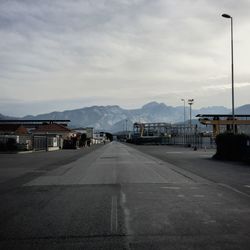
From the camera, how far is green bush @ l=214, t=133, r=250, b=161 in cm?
3236

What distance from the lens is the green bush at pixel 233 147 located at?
3236 centimetres

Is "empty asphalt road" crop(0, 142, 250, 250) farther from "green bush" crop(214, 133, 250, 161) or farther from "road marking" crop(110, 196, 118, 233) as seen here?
"green bush" crop(214, 133, 250, 161)

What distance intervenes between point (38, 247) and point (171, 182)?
1045 centimetres

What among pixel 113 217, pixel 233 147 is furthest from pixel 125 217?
pixel 233 147

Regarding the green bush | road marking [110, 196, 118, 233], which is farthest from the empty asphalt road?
the green bush

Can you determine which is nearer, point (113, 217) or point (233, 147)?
point (113, 217)

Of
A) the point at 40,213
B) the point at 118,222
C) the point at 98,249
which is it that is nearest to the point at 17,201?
the point at 40,213

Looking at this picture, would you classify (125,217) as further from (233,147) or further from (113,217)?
(233,147)

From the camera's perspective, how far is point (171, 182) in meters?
16.6

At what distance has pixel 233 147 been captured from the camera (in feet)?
113

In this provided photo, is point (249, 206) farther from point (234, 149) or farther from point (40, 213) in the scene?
point (234, 149)

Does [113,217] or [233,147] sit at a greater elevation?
[233,147]

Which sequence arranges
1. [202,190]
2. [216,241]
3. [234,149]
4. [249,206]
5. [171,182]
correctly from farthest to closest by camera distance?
[234,149] → [171,182] → [202,190] → [249,206] → [216,241]

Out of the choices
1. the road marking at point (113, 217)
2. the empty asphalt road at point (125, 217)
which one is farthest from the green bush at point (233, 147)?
the road marking at point (113, 217)
